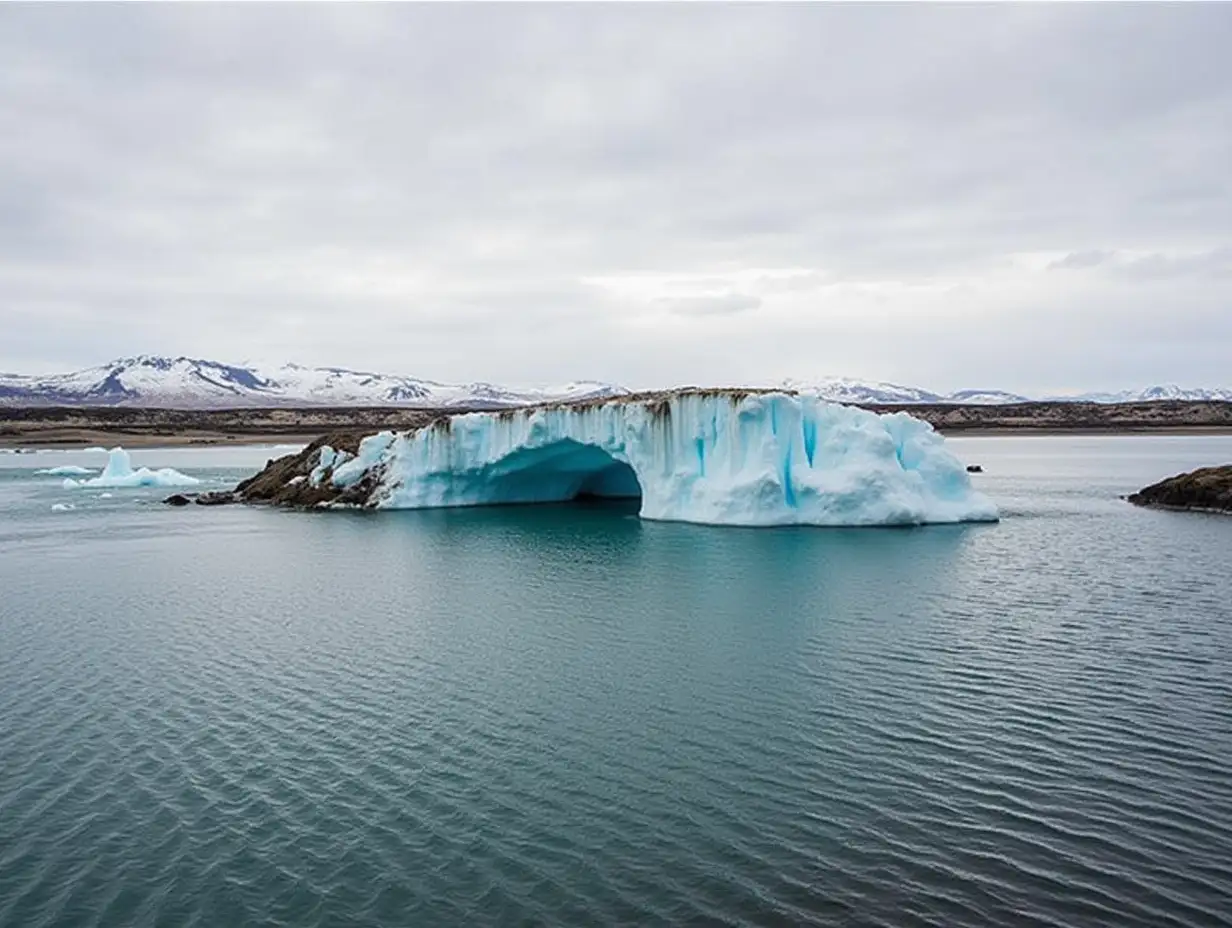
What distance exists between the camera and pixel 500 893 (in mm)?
7383

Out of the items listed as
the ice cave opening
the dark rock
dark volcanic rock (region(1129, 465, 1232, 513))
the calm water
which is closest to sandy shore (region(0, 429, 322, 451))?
the dark rock

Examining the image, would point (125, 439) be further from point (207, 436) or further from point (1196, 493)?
point (1196, 493)

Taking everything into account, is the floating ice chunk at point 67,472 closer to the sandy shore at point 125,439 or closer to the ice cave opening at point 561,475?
the ice cave opening at point 561,475

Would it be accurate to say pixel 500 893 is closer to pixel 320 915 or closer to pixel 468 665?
pixel 320 915

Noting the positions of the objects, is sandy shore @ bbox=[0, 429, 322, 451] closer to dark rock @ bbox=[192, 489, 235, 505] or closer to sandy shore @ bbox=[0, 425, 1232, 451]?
sandy shore @ bbox=[0, 425, 1232, 451]

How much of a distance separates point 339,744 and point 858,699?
586 cm

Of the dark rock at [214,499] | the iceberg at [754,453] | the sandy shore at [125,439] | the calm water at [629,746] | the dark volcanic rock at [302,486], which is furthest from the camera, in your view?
the sandy shore at [125,439]

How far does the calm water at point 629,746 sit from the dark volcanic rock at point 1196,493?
1046 centimetres

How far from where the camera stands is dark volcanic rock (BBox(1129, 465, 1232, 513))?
30.5 m

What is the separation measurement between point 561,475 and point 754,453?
11641 mm

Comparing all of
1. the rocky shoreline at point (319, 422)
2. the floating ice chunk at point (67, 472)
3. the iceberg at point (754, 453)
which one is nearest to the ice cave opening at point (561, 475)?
the iceberg at point (754, 453)

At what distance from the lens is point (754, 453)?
28.6 m

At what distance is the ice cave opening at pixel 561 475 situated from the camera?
114 feet

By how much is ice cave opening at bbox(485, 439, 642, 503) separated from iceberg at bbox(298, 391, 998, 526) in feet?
0.73
